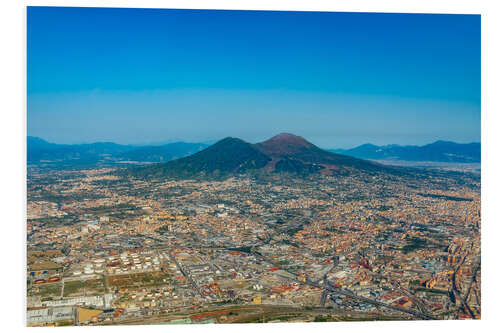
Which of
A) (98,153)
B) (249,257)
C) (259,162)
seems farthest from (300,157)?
(98,153)

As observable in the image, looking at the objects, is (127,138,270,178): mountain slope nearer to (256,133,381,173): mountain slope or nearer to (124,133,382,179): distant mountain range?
(124,133,382,179): distant mountain range

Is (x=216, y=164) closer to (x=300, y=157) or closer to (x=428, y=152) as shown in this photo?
(x=300, y=157)

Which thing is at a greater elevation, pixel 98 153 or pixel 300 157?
pixel 98 153

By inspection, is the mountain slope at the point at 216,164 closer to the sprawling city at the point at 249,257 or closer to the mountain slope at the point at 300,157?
the mountain slope at the point at 300,157

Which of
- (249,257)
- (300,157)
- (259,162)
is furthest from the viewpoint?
(300,157)

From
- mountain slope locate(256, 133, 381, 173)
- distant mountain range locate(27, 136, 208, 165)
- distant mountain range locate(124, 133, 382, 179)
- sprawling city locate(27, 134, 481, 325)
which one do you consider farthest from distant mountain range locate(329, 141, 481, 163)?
sprawling city locate(27, 134, 481, 325)

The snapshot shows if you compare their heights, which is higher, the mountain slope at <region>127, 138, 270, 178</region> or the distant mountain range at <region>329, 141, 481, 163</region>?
the distant mountain range at <region>329, 141, 481, 163</region>
